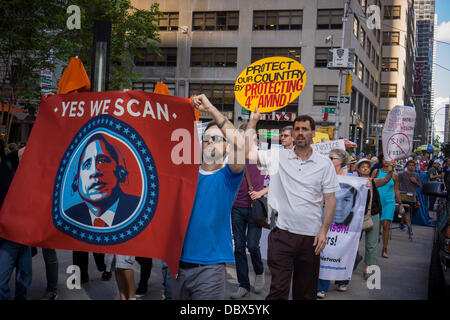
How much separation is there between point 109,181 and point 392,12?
65.1 metres

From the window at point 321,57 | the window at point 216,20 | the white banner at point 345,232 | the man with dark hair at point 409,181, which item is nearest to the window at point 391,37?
the window at point 321,57

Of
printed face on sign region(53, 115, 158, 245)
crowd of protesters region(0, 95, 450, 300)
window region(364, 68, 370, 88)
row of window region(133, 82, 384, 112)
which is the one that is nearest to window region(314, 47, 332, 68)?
row of window region(133, 82, 384, 112)

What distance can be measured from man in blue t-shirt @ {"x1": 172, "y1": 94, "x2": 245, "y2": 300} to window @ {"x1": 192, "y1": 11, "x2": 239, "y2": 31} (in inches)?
1429

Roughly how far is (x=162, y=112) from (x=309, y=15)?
117 ft

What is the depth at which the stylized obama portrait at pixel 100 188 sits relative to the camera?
3.43 meters

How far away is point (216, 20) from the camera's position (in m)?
37.9

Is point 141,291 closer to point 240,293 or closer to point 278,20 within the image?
point 240,293

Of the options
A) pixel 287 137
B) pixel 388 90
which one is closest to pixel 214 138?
pixel 287 137

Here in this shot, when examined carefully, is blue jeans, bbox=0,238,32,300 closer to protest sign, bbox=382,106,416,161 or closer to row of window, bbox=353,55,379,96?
protest sign, bbox=382,106,416,161

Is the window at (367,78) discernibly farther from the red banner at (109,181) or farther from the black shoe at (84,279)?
the red banner at (109,181)

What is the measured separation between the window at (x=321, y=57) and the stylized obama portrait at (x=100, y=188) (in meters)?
34.4

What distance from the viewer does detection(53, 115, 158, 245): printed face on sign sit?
3387 millimetres
